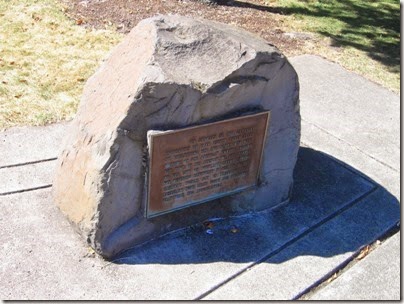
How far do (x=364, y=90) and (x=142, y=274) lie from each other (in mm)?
4107

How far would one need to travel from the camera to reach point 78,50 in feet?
21.7

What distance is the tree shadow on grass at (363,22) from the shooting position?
316 inches

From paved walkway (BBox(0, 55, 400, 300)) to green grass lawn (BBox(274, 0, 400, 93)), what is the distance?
259cm

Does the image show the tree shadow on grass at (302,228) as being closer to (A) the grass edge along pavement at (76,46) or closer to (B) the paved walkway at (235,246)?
(B) the paved walkway at (235,246)

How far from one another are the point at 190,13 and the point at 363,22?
2930mm

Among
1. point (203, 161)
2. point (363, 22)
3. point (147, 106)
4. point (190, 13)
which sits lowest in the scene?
point (363, 22)

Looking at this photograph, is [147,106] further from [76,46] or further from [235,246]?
[76,46]

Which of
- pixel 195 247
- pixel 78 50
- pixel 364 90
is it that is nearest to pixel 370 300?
pixel 195 247

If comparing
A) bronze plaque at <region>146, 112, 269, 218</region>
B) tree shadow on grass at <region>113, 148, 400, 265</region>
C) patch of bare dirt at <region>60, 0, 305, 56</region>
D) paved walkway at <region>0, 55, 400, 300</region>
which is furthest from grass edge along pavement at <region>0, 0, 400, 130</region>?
tree shadow on grass at <region>113, 148, 400, 265</region>

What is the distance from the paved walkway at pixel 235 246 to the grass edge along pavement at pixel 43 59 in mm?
438

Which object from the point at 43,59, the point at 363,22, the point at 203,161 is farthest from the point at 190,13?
the point at 203,161

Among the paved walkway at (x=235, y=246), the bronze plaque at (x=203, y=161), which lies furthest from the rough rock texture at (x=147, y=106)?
the paved walkway at (x=235, y=246)

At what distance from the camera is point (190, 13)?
26.6ft

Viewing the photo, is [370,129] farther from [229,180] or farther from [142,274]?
[142,274]
